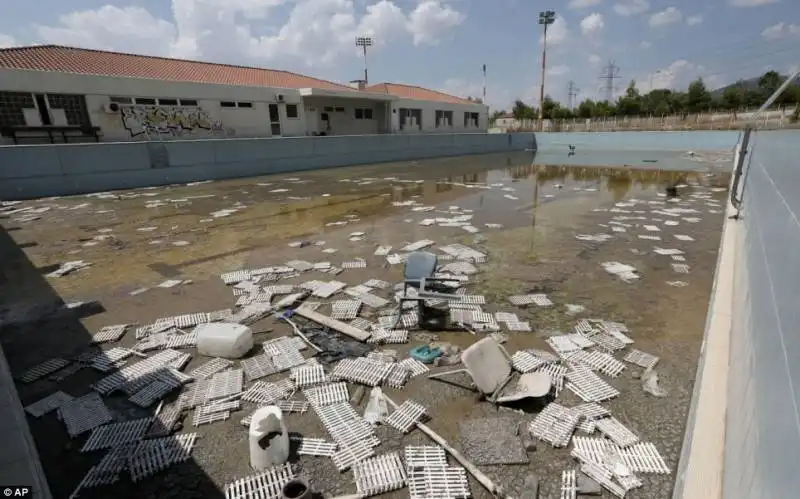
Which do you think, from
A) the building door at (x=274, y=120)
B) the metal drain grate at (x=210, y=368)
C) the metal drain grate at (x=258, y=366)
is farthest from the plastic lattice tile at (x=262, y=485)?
the building door at (x=274, y=120)

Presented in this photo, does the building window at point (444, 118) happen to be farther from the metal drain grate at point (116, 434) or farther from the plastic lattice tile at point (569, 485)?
the plastic lattice tile at point (569, 485)

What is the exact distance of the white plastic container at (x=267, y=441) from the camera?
89.9 inches

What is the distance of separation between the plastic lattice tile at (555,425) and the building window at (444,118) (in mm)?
31585

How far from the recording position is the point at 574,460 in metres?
2.37

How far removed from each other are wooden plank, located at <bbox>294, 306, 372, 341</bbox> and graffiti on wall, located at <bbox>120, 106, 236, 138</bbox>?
1767 centimetres

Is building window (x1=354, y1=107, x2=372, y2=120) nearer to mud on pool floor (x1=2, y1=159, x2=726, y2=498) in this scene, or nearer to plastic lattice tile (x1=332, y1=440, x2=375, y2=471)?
mud on pool floor (x1=2, y1=159, x2=726, y2=498)

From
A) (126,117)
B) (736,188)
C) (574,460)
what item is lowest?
(574,460)

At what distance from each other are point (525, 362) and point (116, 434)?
2977mm

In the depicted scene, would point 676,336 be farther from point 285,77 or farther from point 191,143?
point 285,77

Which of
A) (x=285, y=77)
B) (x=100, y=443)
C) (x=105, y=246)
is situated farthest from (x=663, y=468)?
(x=285, y=77)

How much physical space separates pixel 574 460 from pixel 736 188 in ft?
29.2

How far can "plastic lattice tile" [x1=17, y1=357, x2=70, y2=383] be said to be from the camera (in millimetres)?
3143

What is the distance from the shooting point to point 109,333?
3795mm

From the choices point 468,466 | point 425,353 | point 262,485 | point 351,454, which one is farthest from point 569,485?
point 262,485
